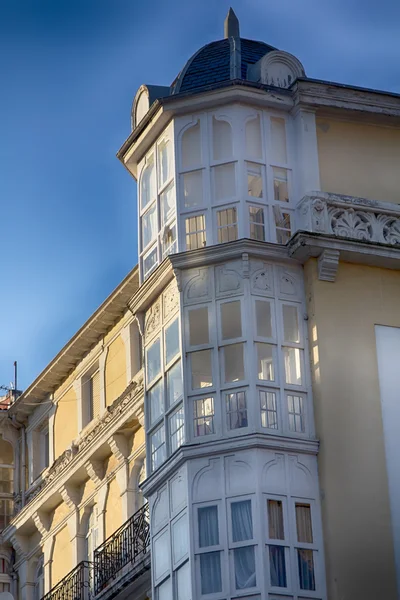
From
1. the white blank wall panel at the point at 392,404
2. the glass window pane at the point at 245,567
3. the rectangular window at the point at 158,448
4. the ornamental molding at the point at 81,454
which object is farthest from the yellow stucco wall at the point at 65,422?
the glass window pane at the point at 245,567

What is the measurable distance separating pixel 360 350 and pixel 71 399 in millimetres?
12274

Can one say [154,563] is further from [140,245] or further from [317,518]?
[140,245]

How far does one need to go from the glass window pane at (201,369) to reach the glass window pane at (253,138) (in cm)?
402

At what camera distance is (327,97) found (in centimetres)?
3272

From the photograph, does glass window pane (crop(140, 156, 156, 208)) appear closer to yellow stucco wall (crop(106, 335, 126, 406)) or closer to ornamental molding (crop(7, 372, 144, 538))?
ornamental molding (crop(7, 372, 144, 538))

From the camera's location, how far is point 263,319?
101 feet

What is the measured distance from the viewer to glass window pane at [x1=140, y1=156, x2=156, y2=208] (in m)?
33.4

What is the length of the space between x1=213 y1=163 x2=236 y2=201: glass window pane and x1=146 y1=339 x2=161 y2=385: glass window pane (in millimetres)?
2909

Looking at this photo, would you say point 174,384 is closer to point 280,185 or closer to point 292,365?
point 292,365

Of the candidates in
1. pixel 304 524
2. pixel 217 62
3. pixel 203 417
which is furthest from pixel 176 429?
pixel 217 62

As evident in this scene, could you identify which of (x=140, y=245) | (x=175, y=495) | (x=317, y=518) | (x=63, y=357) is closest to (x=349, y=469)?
(x=317, y=518)

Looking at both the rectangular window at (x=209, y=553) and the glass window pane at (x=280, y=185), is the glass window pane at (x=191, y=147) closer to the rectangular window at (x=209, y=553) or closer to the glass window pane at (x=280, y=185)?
the glass window pane at (x=280, y=185)

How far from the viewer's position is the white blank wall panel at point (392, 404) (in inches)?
1169

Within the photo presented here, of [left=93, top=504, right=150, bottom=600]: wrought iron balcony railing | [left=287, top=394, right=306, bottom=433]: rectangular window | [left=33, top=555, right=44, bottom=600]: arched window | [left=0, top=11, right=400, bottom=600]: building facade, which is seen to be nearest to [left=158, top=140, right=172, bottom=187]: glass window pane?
[left=0, top=11, right=400, bottom=600]: building facade
